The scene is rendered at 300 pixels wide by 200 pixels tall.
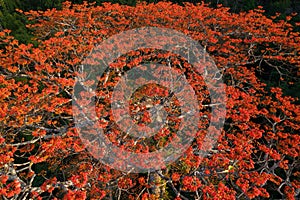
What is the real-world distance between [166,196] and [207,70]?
20.8 feet

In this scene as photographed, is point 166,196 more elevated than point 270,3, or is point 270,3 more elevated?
point 270,3

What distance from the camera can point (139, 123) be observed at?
31.8 ft

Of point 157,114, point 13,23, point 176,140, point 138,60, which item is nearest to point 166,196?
point 176,140

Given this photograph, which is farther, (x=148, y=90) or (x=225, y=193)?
(x=148, y=90)

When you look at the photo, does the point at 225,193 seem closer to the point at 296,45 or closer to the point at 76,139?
the point at 76,139

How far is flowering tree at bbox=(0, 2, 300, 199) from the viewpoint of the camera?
7641mm

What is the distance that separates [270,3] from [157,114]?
15254 millimetres

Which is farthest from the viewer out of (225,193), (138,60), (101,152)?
(138,60)

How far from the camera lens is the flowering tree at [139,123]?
764 cm

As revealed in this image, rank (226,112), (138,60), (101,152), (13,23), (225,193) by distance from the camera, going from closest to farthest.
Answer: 1. (225,193)
2. (101,152)
3. (226,112)
4. (138,60)
5. (13,23)

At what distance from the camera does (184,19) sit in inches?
555

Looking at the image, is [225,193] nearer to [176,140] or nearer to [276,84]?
[176,140]

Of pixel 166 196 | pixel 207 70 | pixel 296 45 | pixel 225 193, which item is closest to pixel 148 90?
pixel 207 70

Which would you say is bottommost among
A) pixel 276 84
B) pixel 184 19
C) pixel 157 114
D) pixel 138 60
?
pixel 276 84
